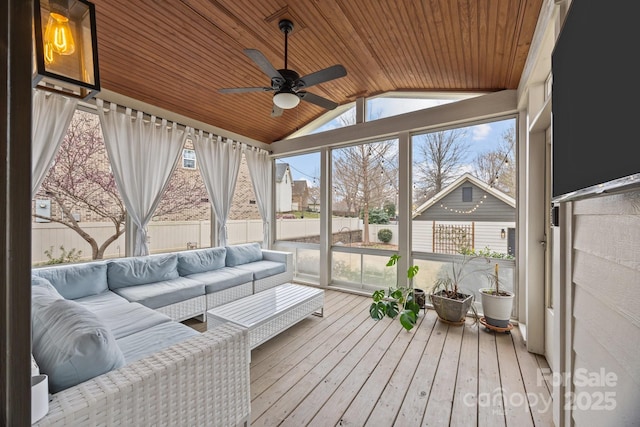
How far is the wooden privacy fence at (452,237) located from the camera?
10.9 feet

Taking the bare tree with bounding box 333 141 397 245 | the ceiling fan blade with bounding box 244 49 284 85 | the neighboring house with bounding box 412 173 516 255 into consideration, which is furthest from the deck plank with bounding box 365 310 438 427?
the ceiling fan blade with bounding box 244 49 284 85

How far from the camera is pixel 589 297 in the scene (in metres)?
1.08

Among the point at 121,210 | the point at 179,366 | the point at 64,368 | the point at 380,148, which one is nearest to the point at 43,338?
the point at 64,368

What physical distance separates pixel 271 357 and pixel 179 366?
132cm

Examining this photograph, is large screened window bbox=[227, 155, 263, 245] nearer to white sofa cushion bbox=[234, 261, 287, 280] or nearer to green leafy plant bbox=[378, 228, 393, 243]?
white sofa cushion bbox=[234, 261, 287, 280]

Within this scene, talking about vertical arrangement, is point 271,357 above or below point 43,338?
below

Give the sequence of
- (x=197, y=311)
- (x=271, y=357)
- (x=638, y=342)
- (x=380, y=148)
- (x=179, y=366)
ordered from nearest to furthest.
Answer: (x=638, y=342)
(x=179, y=366)
(x=271, y=357)
(x=197, y=311)
(x=380, y=148)

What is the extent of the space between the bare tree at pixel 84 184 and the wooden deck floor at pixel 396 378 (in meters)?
2.46

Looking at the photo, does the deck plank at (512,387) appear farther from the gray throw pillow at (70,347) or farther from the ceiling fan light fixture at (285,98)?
the ceiling fan light fixture at (285,98)

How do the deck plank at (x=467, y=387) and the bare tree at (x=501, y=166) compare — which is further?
the bare tree at (x=501, y=166)

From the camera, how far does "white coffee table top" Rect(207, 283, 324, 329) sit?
2.37 metres

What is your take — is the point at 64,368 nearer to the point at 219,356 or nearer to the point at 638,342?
the point at 219,356

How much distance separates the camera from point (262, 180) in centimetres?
507

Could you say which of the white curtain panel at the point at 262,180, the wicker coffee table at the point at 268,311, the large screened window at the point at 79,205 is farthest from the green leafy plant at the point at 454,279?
the large screened window at the point at 79,205
